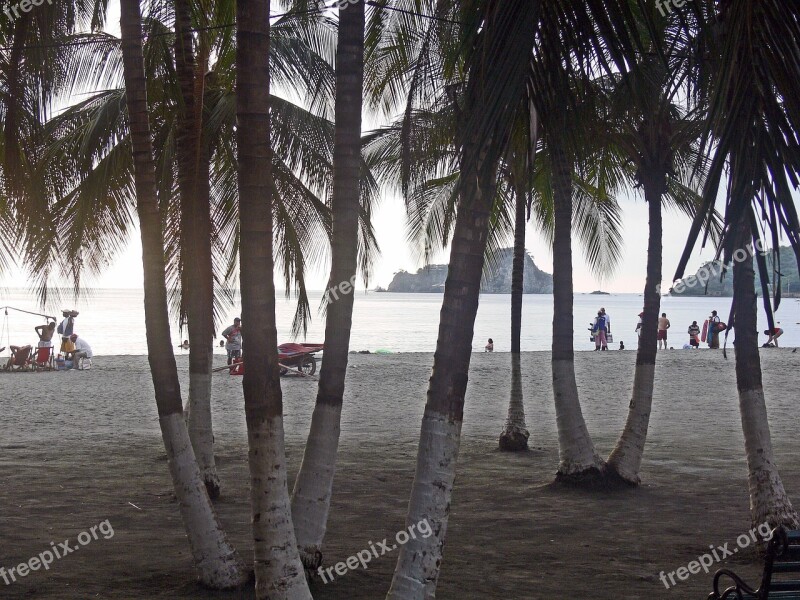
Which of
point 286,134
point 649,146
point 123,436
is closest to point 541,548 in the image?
point 649,146

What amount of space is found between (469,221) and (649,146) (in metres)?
5.55

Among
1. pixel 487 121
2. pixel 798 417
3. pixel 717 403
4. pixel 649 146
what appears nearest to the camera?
pixel 487 121

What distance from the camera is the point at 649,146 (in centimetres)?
943

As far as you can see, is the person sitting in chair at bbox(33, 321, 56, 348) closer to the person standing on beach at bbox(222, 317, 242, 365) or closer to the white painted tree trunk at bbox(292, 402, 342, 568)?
the person standing on beach at bbox(222, 317, 242, 365)

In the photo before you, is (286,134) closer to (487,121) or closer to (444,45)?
(444,45)

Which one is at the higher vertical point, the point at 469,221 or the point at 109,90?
the point at 109,90

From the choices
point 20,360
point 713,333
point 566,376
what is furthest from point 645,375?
point 713,333

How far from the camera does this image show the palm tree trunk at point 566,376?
9422 mm

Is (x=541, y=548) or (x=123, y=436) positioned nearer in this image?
(x=541, y=548)

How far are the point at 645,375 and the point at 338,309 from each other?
4805mm

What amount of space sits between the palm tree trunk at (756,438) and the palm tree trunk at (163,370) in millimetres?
3910

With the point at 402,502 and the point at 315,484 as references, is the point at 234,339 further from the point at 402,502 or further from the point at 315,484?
the point at 315,484

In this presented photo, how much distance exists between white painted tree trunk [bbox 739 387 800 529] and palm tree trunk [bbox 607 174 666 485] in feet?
7.53

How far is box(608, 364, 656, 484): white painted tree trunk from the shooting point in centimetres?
941
